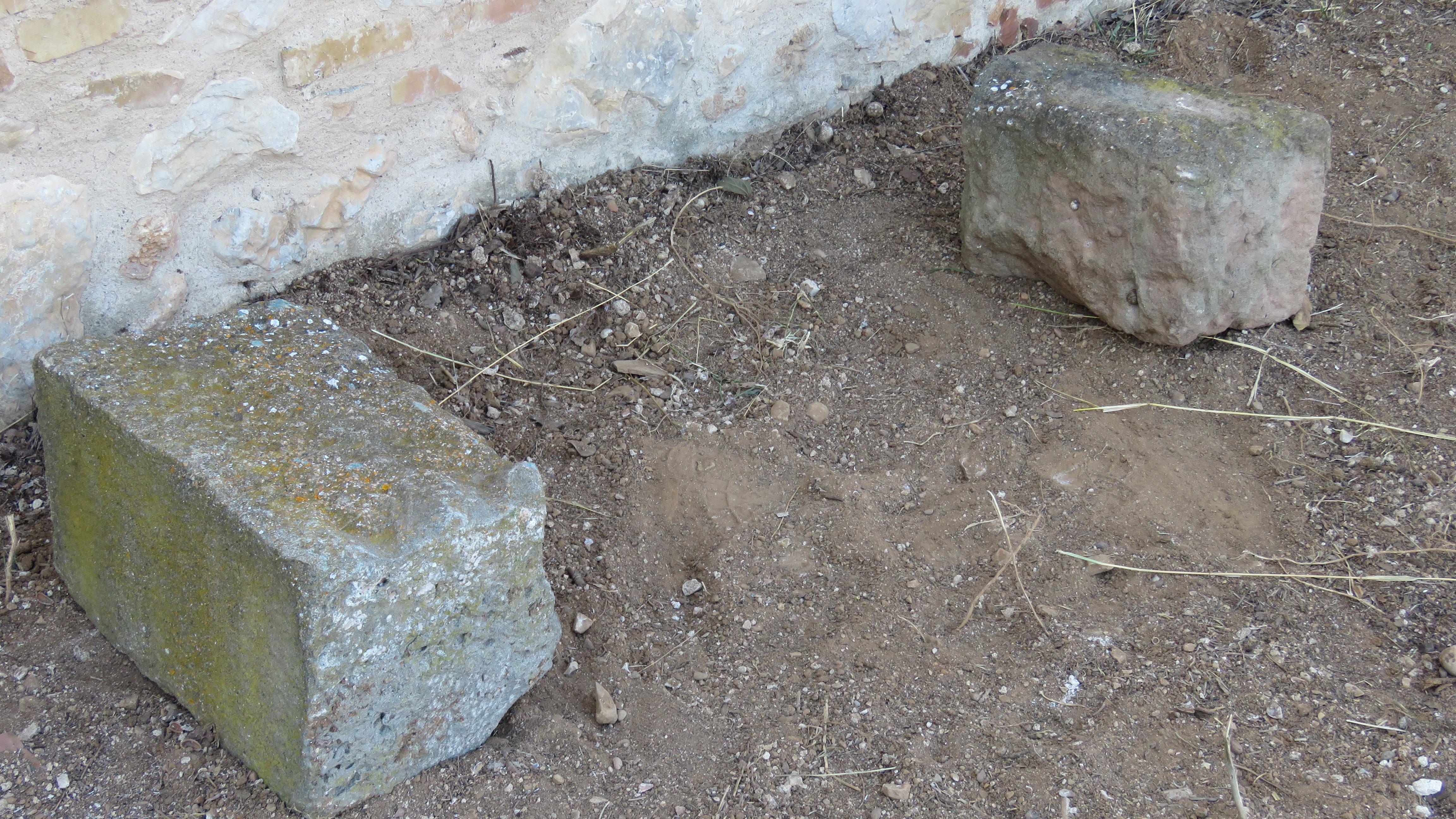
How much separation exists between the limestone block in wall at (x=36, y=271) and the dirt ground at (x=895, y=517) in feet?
0.52

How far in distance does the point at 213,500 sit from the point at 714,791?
37.6 inches

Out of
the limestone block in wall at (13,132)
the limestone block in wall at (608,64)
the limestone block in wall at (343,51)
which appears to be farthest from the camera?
the limestone block in wall at (608,64)

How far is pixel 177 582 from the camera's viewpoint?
1844 mm

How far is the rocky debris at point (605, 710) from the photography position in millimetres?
1979

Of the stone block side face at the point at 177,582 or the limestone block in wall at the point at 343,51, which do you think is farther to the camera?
the limestone block in wall at the point at 343,51

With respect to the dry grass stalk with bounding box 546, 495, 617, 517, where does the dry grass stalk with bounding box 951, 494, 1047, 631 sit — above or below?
below

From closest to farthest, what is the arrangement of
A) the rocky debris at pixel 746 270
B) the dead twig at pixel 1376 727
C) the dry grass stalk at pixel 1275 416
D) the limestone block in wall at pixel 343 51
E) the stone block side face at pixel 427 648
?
the stone block side face at pixel 427 648 → the dead twig at pixel 1376 727 → the limestone block in wall at pixel 343 51 → the dry grass stalk at pixel 1275 416 → the rocky debris at pixel 746 270

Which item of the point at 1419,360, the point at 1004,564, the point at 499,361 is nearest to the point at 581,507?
the point at 499,361

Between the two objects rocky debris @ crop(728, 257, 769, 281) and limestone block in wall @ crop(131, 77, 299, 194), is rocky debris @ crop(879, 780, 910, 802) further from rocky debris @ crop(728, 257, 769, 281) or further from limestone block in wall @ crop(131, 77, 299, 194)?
limestone block in wall @ crop(131, 77, 299, 194)

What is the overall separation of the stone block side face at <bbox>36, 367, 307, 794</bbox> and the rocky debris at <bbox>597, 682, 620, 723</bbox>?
51cm

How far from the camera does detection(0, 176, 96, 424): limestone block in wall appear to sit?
2.09m

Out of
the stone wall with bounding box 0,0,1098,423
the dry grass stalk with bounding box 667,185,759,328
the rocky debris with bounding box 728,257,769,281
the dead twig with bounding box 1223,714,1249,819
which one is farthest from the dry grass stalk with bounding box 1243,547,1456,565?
the stone wall with bounding box 0,0,1098,423

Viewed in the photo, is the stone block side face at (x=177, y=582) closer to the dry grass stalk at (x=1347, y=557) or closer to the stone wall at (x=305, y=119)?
the stone wall at (x=305, y=119)

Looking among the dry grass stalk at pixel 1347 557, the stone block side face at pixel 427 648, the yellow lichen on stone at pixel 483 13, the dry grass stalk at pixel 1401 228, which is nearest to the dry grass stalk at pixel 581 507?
the stone block side face at pixel 427 648
